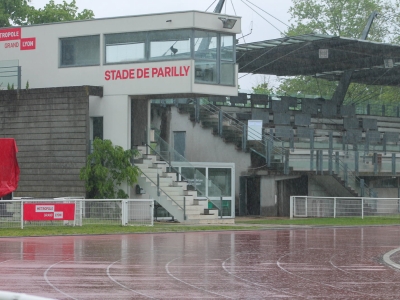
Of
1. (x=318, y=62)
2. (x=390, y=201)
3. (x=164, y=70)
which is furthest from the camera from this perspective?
(x=318, y=62)

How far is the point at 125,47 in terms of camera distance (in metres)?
39.0

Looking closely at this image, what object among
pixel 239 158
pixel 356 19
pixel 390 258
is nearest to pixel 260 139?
pixel 239 158

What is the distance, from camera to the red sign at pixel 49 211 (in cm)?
3125

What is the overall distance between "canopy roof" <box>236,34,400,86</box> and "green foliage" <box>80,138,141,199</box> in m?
10.3

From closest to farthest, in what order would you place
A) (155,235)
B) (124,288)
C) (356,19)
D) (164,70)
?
1. (124,288)
2. (155,235)
3. (164,70)
4. (356,19)

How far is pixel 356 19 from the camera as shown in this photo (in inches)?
3509

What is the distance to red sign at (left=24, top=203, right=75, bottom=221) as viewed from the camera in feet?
103

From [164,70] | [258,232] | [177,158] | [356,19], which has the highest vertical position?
[356,19]

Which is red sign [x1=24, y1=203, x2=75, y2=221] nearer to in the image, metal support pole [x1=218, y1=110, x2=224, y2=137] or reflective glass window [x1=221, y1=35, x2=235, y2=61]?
reflective glass window [x1=221, y1=35, x2=235, y2=61]

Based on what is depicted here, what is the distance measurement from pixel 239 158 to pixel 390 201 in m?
7.48

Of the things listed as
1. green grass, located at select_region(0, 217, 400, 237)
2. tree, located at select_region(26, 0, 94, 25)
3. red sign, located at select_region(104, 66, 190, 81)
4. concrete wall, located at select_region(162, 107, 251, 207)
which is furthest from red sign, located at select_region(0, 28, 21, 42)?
tree, located at select_region(26, 0, 94, 25)

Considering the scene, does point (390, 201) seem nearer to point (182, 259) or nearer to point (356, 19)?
point (182, 259)

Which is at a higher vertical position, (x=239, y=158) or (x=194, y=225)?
(x=239, y=158)

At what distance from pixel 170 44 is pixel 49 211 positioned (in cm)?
1009
